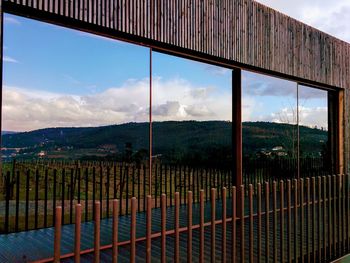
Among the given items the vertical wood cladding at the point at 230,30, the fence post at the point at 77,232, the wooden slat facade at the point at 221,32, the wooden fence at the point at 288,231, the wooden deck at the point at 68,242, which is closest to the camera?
the fence post at the point at 77,232

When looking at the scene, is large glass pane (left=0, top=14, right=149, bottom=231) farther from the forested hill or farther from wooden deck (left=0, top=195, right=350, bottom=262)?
wooden deck (left=0, top=195, right=350, bottom=262)

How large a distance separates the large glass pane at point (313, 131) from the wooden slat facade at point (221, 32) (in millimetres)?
460

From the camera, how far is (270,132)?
9.29 meters

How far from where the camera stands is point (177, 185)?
808 centimetres

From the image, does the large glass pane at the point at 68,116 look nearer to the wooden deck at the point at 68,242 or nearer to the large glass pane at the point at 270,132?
the wooden deck at the point at 68,242

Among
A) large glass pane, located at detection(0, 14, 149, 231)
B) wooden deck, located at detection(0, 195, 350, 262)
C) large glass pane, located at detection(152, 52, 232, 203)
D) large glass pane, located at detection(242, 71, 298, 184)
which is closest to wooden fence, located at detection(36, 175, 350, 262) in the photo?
wooden deck, located at detection(0, 195, 350, 262)

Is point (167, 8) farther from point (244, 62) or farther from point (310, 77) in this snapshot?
point (310, 77)

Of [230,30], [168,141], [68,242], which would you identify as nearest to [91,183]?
[168,141]

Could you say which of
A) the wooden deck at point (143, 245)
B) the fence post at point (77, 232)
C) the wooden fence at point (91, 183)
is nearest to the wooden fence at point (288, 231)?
the wooden deck at point (143, 245)

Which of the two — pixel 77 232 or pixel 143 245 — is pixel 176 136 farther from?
pixel 77 232

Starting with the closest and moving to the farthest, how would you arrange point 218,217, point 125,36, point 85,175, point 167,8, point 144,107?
point 125,36, point 167,8, point 218,217, point 85,175, point 144,107

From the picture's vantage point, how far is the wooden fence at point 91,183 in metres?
5.15

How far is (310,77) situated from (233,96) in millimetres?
2258

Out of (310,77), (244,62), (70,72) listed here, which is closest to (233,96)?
(244,62)
